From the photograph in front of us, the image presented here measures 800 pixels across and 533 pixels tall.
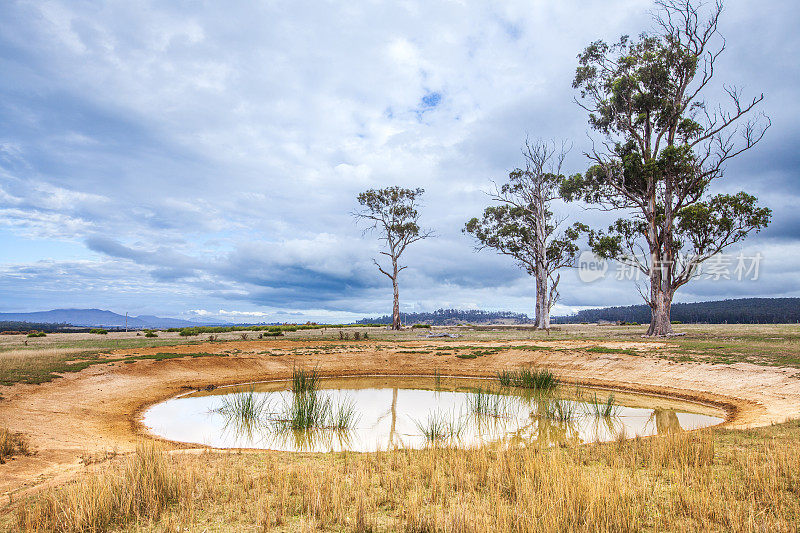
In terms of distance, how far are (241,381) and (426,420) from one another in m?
12.2

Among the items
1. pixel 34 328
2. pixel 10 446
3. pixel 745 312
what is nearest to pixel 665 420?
pixel 10 446

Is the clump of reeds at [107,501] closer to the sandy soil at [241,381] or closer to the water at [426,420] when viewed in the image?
the sandy soil at [241,381]

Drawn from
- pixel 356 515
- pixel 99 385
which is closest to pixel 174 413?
pixel 99 385

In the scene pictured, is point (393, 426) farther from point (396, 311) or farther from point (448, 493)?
point (396, 311)

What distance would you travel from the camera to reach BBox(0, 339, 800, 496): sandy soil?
391 inches

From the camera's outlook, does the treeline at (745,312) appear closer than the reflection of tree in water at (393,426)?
No

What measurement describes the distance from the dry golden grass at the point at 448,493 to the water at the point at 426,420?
1.88 meters

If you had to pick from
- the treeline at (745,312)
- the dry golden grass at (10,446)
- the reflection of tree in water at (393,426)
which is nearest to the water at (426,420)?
the reflection of tree in water at (393,426)

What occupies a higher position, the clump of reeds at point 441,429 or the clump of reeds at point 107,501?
the clump of reeds at point 107,501

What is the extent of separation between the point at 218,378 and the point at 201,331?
29.8 metres

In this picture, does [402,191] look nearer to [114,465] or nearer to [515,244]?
[515,244]

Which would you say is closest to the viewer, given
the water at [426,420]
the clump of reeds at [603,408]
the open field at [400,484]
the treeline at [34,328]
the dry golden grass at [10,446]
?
the open field at [400,484]

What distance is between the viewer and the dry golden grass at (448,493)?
17.1ft

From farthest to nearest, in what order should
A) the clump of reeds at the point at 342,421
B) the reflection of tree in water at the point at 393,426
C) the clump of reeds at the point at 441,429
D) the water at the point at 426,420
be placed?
the clump of reeds at the point at 342,421 < the water at the point at 426,420 < the reflection of tree in water at the point at 393,426 < the clump of reeds at the point at 441,429
